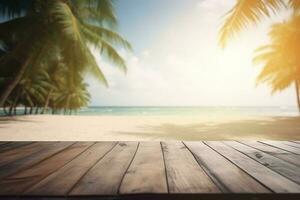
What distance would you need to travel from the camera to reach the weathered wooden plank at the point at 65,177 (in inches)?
47.1

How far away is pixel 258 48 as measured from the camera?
19891 mm

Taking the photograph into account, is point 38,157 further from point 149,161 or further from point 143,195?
point 143,195

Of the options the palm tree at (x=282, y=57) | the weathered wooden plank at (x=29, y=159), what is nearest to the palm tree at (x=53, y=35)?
the weathered wooden plank at (x=29, y=159)

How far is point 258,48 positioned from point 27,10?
16.6 metres

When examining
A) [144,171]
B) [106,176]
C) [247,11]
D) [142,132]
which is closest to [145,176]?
[144,171]

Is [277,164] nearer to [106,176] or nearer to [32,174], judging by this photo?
[106,176]

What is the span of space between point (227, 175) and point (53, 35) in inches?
362

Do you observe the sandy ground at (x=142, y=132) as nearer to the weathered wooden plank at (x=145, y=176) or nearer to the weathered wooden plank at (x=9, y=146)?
the weathered wooden plank at (x=9, y=146)

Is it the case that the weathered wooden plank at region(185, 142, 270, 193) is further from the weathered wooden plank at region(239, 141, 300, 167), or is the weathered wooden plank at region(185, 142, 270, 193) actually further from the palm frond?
the palm frond

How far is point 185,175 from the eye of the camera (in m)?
1.46

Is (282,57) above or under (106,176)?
above

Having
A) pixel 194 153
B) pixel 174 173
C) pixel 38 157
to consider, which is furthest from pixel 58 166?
pixel 194 153

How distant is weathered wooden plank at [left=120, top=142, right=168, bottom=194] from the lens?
1.22 meters

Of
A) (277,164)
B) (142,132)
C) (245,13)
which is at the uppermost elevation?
(245,13)
